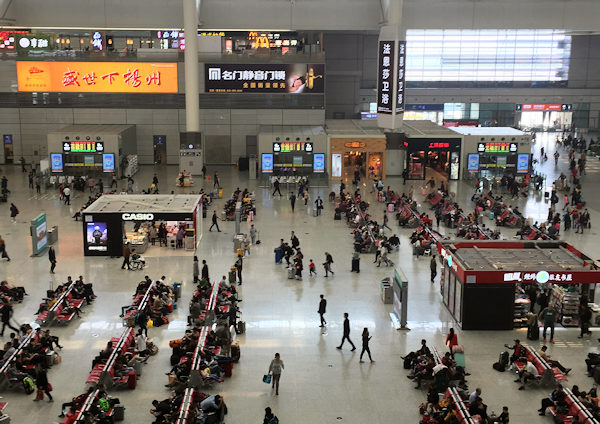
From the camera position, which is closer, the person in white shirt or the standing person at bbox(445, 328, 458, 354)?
the person in white shirt

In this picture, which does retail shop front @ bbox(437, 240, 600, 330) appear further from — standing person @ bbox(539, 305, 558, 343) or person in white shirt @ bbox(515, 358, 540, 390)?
person in white shirt @ bbox(515, 358, 540, 390)

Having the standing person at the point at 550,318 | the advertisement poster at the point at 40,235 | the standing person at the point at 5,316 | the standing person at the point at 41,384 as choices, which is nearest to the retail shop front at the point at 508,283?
the standing person at the point at 550,318

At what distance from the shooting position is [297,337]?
2561 centimetres

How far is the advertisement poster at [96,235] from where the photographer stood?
3538 centimetres

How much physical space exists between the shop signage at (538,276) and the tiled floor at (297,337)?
1841 millimetres

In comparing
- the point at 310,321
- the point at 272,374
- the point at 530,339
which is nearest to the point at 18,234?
the point at 310,321

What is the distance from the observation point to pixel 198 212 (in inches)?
1517

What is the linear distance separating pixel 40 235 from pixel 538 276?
21987 mm

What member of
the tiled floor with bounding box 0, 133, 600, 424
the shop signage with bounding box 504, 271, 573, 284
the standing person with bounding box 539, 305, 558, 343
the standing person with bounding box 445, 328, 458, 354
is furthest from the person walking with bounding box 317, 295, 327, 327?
the standing person with bounding box 539, 305, 558, 343

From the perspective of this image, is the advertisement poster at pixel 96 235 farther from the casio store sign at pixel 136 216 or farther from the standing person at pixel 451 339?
the standing person at pixel 451 339

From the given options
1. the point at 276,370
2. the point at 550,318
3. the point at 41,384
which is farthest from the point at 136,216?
the point at 550,318

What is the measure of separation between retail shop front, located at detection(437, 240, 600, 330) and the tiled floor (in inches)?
24.4

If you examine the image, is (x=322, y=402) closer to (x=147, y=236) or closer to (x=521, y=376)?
(x=521, y=376)

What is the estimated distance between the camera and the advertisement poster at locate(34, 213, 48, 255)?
35312 mm
